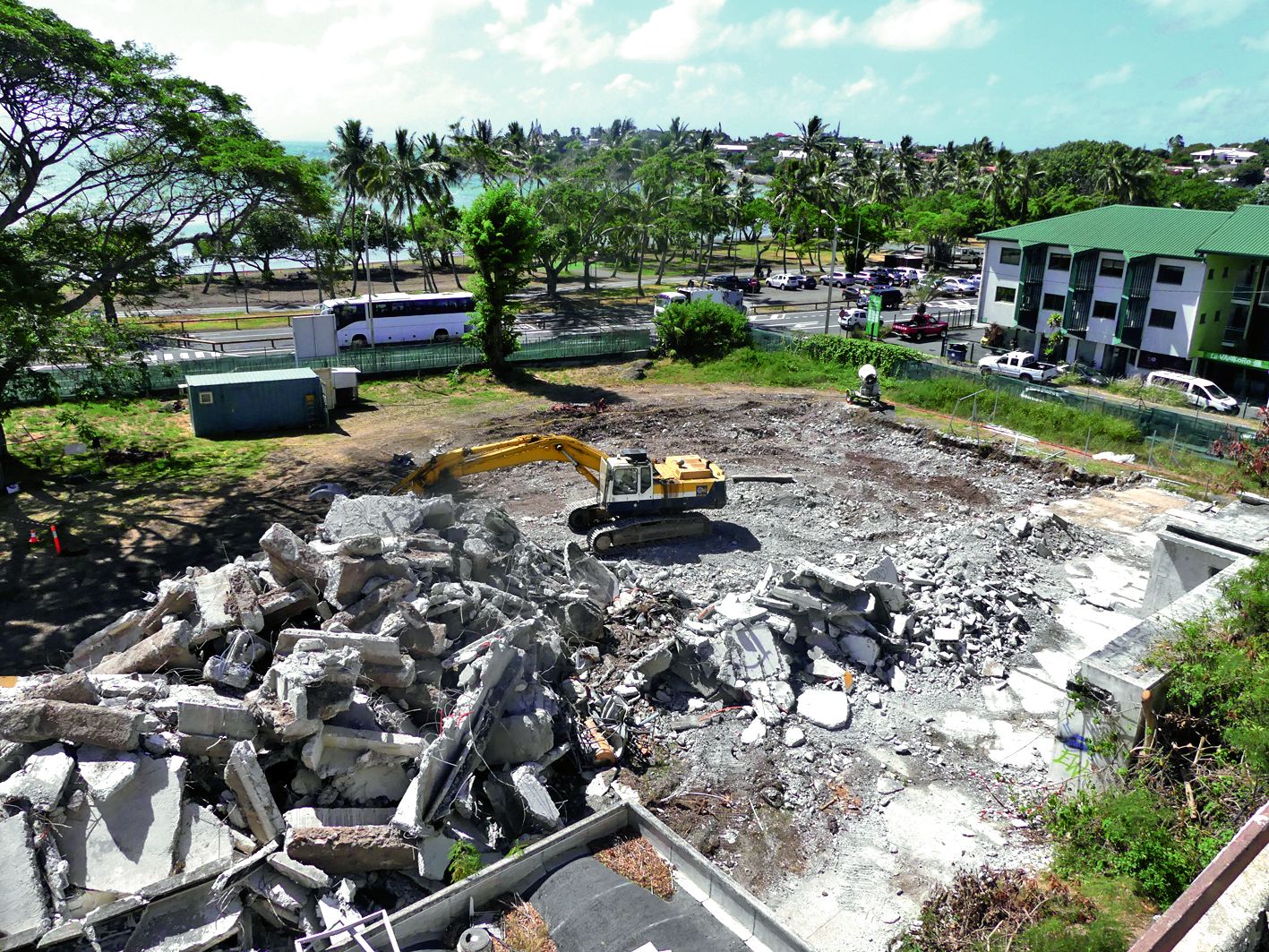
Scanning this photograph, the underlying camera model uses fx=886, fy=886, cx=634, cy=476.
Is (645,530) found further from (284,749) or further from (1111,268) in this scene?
(1111,268)

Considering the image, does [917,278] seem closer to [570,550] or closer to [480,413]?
[480,413]

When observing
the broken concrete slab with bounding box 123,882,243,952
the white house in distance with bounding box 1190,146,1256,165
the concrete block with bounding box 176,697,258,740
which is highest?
the white house in distance with bounding box 1190,146,1256,165

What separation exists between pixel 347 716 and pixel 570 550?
23.0 feet

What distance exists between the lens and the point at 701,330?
3819 centimetres

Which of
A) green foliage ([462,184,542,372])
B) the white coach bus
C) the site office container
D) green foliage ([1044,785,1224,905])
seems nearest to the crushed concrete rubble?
green foliage ([1044,785,1224,905])

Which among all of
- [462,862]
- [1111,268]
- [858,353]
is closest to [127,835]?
[462,862]

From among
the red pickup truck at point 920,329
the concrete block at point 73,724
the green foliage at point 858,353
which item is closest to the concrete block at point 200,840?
the concrete block at point 73,724

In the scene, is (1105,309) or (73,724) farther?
(1105,309)

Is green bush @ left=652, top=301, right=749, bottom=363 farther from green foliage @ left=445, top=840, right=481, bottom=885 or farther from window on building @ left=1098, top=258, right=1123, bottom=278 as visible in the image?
green foliage @ left=445, top=840, right=481, bottom=885

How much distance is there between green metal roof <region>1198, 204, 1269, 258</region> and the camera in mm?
35231

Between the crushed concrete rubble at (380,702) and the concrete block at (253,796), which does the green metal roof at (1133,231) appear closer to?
the crushed concrete rubble at (380,702)

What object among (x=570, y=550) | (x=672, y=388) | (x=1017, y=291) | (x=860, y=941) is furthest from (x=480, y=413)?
(x=1017, y=291)

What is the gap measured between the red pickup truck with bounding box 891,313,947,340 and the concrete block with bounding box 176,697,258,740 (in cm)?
4011

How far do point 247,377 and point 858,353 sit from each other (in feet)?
75.7
